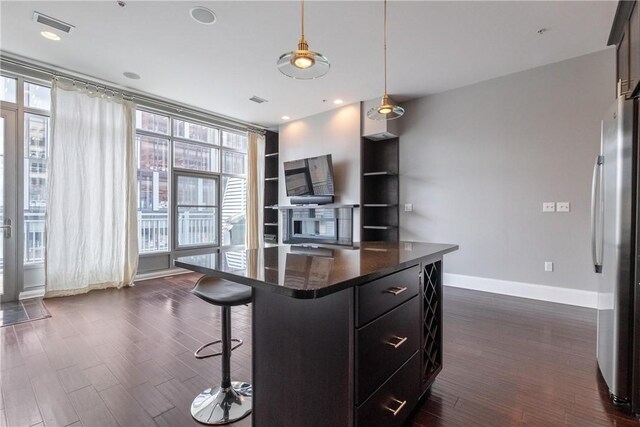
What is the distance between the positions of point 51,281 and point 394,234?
5071 mm

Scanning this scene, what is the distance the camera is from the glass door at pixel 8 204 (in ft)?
12.2

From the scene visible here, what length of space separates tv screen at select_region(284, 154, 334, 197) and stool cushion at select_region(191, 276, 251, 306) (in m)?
3.71

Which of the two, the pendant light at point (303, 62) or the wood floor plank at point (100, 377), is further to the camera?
the wood floor plank at point (100, 377)

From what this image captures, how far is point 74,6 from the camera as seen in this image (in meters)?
2.77

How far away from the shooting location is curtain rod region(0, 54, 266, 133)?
3748 mm

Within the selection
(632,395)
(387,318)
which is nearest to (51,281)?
(387,318)

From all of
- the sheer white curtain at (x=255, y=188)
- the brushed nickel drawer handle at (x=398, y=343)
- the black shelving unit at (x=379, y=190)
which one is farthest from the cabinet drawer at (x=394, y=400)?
the sheer white curtain at (x=255, y=188)

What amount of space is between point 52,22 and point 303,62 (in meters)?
3.03

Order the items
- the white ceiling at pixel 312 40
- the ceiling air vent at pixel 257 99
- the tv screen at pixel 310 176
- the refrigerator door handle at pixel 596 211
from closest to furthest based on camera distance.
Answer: the refrigerator door handle at pixel 596 211
the white ceiling at pixel 312 40
the ceiling air vent at pixel 257 99
the tv screen at pixel 310 176

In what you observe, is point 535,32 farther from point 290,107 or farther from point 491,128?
point 290,107

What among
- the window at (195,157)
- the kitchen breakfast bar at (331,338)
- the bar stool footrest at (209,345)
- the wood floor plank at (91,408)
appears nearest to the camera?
the kitchen breakfast bar at (331,338)

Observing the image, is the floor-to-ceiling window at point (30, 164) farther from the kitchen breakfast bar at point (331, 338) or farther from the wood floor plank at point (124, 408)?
the kitchen breakfast bar at point (331, 338)

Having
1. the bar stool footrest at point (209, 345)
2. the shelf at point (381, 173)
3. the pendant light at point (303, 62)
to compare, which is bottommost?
the bar stool footrest at point (209, 345)

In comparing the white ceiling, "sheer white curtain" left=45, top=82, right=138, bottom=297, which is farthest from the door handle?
the white ceiling
